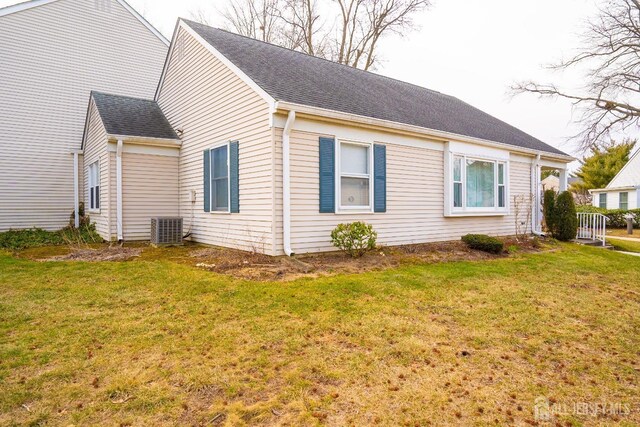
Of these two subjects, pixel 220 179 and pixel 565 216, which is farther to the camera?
pixel 565 216

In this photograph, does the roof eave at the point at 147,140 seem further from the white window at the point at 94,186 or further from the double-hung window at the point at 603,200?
the double-hung window at the point at 603,200

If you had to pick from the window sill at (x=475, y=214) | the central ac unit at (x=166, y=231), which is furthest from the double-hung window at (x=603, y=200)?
the central ac unit at (x=166, y=231)

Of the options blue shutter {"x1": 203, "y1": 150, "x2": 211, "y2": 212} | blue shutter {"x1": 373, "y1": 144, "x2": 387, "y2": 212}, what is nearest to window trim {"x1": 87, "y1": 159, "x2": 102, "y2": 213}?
blue shutter {"x1": 203, "y1": 150, "x2": 211, "y2": 212}

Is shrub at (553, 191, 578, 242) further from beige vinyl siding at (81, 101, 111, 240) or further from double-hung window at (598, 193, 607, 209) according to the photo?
double-hung window at (598, 193, 607, 209)

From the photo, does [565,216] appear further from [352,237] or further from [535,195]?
[352,237]

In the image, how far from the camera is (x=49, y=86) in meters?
12.8

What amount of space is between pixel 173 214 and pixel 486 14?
44.9 ft

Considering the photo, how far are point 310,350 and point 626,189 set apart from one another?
29638 mm

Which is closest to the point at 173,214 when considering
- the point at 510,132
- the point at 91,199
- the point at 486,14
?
the point at 91,199

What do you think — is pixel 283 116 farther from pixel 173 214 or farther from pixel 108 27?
pixel 108 27

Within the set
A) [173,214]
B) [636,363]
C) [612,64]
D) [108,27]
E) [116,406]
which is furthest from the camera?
[612,64]

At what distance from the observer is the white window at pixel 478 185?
10211 millimetres

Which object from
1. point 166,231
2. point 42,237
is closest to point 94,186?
point 42,237

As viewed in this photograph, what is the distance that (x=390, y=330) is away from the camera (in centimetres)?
382
